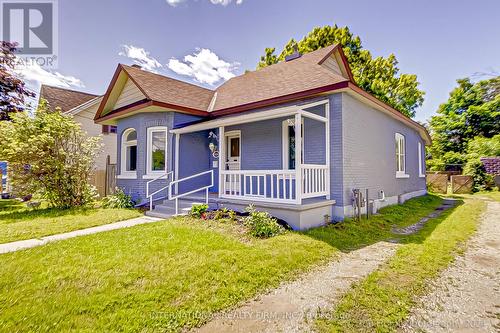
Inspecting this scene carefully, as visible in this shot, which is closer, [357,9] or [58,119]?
[58,119]

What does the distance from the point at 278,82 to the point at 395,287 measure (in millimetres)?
7545

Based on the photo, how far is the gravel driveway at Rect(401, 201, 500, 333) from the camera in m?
2.57

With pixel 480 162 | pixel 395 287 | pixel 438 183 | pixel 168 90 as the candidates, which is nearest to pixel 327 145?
pixel 395 287

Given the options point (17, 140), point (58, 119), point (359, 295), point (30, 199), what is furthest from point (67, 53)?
point (359, 295)

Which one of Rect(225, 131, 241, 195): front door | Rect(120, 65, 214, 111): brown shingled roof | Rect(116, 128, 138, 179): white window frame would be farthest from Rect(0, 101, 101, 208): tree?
Rect(225, 131, 241, 195): front door

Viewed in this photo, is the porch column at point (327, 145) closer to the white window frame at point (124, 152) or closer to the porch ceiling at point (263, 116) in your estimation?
the porch ceiling at point (263, 116)

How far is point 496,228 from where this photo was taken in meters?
6.66

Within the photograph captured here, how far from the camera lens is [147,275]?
341cm

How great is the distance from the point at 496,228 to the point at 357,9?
983 cm

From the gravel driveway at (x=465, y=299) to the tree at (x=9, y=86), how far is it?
1883cm

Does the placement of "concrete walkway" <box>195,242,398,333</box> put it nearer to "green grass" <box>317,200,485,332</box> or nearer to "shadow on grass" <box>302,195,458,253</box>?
"green grass" <box>317,200,485,332</box>

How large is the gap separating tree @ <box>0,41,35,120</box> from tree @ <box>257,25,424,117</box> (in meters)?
17.7

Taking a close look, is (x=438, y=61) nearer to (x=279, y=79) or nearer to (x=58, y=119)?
(x=279, y=79)

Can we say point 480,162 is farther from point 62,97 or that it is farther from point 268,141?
point 62,97
